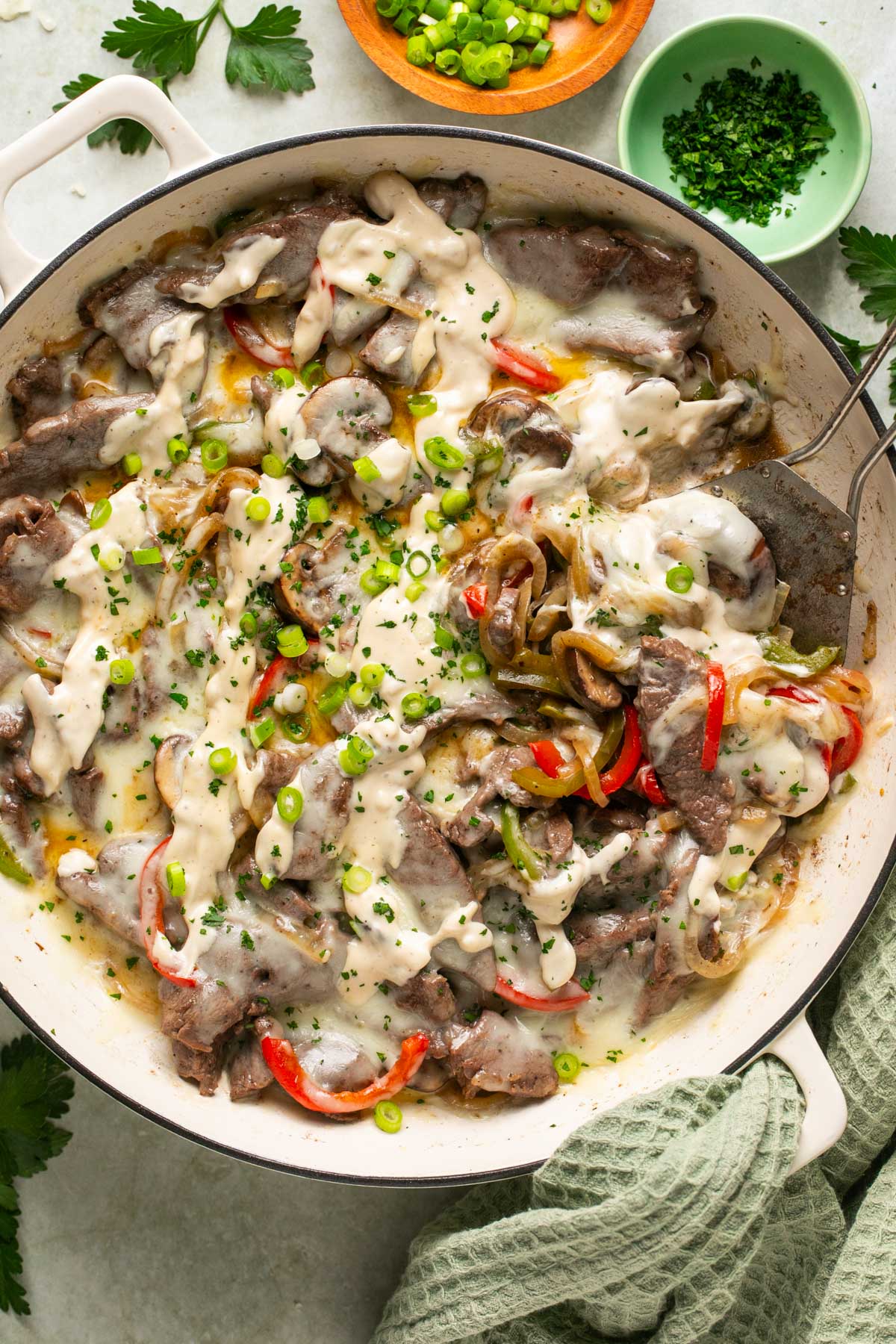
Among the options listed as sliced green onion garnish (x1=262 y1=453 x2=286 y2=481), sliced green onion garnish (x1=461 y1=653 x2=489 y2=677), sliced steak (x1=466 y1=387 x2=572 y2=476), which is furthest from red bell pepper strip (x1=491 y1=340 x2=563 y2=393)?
sliced green onion garnish (x1=461 y1=653 x2=489 y2=677)

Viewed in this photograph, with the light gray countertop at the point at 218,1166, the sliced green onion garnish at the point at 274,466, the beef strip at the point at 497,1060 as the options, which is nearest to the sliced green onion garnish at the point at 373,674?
the sliced green onion garnish at the point at 274,466

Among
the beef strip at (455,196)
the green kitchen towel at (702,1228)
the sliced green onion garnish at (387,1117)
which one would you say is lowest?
the green kitchen towel at (702,1228)

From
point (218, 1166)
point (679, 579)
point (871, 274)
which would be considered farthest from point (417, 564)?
point (218, 1166)

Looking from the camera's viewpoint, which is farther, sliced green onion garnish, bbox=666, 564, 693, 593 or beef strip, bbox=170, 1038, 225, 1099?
beef strip, bbox=170, 1038, 225, 1099

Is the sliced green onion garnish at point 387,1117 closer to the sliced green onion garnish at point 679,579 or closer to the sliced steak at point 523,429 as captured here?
the sliced green onion garnish at point 679,579

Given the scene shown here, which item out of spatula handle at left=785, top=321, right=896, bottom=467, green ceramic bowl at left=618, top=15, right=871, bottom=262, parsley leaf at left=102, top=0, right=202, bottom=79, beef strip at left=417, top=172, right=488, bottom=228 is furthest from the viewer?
parsley leaf at left=102, top=0, right=202, bottom=79

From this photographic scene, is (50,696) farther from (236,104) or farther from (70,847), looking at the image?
(236,104)

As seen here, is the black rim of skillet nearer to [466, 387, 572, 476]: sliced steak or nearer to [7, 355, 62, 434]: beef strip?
[7, 355, 62, 434]: beef strip
